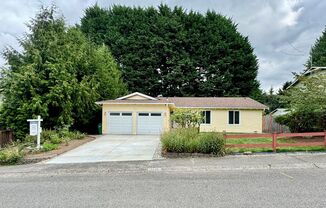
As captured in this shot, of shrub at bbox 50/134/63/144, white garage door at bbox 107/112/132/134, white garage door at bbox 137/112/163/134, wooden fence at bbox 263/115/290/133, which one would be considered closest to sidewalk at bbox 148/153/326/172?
shrub at bbox 50/134/63/144

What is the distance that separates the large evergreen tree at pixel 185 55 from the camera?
3619cm

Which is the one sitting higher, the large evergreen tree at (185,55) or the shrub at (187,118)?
the large evergreen tree at (185,55)

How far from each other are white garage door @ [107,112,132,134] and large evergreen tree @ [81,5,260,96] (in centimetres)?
1399

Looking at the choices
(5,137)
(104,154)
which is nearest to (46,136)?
(5,137)

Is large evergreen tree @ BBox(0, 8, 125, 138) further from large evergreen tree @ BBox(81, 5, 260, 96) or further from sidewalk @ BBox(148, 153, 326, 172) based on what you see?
large evergreen tree @ BBox(81, 5, 260, 96)

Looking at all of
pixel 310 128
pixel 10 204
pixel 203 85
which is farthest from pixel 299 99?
pixel 203 85

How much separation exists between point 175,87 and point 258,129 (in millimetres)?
14215

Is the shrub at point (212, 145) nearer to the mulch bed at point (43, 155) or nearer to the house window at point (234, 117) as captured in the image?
the mulch bed at point (43, 155)

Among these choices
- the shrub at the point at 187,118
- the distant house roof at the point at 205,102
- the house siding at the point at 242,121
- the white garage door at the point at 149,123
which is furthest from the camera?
the house siding at the point at 242,121

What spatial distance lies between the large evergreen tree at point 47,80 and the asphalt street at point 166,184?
8.35 m

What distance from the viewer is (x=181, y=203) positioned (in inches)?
223

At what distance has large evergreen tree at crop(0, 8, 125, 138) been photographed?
710 inches

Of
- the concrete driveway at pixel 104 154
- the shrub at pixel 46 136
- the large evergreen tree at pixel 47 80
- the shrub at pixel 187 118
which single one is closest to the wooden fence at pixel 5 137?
the large evergreen tree at pixel 47 80

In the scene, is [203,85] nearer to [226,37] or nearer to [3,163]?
[226,37]
